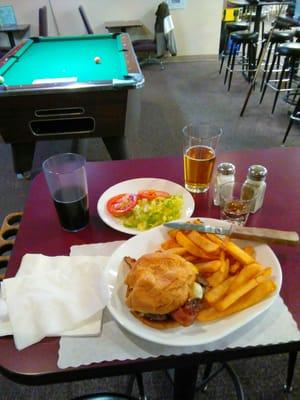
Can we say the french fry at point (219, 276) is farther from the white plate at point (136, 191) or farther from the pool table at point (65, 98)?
the pool table at point (65, 98)

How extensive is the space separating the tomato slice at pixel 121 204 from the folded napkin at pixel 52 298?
0.21m

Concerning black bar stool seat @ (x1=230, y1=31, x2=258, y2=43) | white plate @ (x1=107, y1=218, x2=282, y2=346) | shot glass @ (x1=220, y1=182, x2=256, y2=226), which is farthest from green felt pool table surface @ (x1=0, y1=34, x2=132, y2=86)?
white plate @ (x1=107, y1=218, x2=282, y2=346)

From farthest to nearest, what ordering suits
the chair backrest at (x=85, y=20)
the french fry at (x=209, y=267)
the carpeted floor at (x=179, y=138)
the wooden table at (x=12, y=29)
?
the wooden table at (x=12, y=29)
the chair backrest at (x=85, y=20)
the carpeted floor at (x=179, y=138)
the french fry at (x=209, y=267)

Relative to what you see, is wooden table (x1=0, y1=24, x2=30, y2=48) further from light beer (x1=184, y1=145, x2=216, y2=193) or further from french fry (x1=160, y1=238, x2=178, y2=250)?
french fry (x1=160, y1=238, x2=178, y2=250)

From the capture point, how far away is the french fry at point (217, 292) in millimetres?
668

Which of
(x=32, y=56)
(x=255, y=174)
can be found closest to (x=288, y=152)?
(x=255, y=174)

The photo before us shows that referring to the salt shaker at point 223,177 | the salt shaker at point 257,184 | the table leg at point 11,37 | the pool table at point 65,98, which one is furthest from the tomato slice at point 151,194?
the table leg at point 11,37

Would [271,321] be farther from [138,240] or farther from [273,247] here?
[138,240]

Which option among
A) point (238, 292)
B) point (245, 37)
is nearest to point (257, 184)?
point (238, 292)

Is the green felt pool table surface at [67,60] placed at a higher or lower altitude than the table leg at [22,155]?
higher

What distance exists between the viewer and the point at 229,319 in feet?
2.15

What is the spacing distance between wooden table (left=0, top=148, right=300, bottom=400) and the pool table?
1.18 m

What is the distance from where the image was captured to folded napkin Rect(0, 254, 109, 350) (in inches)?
26.4

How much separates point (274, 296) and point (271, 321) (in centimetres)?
6
